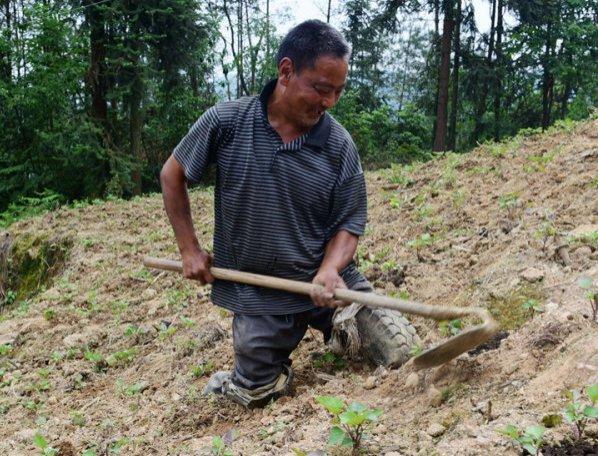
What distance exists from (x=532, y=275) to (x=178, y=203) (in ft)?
6.70

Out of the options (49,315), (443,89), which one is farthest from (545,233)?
(443,89)

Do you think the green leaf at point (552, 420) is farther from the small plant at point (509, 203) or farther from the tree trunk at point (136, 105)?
the tree trunk at point (136, 105)

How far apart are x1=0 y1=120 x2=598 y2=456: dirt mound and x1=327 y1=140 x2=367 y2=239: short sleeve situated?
771mm

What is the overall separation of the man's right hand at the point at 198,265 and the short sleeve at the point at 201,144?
1.34 ft

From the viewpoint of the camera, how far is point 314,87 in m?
3.02

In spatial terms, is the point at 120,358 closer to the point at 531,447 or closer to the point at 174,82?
the point at 531,447

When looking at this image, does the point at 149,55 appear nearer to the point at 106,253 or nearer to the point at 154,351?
the point at 106,253

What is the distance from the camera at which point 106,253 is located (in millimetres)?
→ 7652

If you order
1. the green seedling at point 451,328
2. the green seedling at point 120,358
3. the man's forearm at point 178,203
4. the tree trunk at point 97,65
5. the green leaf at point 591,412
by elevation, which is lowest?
the green seedling at point 120,358

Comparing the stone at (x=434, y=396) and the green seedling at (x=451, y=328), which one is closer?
the stone at (x=434, y=396)

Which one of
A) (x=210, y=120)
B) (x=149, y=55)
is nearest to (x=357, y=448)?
(x=210, y=120)

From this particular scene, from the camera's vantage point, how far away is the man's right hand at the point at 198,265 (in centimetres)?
337

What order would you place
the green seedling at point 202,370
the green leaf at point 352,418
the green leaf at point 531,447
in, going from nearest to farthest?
the green leaf at point 531,447 → the green leaf at point 352,418 → the green seedling at point 202,370

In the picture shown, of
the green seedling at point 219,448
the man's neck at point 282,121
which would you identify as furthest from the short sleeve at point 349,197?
the green seedling at point 219,448
